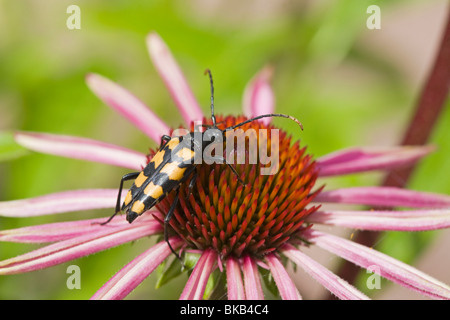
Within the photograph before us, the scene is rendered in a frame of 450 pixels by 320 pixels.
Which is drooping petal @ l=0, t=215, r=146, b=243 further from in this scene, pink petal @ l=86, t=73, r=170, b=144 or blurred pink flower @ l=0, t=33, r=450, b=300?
pink petal @ l=86, t=73, r=170, b=144

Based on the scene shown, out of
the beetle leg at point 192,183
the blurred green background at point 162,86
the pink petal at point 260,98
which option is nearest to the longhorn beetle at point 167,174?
the beetle leg at point 192,183

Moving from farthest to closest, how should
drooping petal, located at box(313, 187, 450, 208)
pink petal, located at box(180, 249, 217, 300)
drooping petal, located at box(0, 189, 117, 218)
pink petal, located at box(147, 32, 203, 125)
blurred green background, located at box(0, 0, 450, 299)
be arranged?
1. blurred green background, located at box(0, 0, 450, 299)
2. pink petal, located at box(147, 32, 203, 125)
3. drooping petal, located at box(313, 187, 450, 208)
4. drooping petal, located at box(0, 189, 117, 218)
5. pink petal, located at box(180, 249, 217, 300)

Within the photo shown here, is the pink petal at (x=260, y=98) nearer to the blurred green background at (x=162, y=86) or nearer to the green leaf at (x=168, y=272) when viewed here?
the blurred green background at (x=162, y=86)

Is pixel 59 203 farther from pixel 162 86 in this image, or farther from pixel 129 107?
pixel 162 86

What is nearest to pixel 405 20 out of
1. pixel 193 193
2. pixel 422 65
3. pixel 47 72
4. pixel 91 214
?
pixel 422 65

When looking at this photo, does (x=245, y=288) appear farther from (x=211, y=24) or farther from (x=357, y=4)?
(x=211, y=24)

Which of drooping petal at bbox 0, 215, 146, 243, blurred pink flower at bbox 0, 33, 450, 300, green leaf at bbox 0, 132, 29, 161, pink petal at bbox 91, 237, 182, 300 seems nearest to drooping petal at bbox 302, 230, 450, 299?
blurred pink flower at bbox 0, 33, 450, 300

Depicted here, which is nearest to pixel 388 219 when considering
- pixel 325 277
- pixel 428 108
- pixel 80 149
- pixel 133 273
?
pixel 325 277
